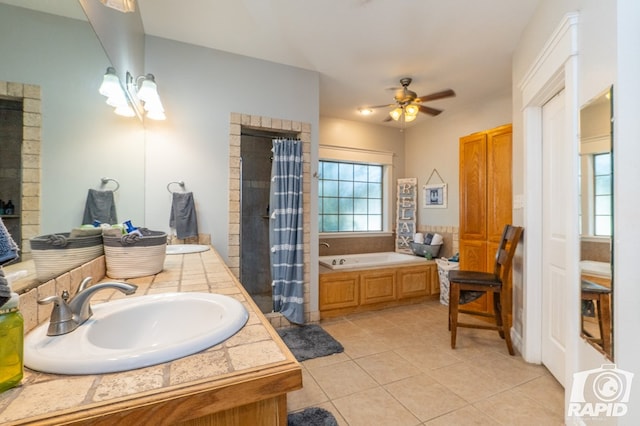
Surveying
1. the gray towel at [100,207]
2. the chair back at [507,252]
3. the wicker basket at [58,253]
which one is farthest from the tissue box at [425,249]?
the wicker basket at [58,253]

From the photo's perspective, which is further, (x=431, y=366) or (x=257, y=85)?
(x=257, y=85)

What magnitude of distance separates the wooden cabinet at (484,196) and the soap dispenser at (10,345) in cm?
335

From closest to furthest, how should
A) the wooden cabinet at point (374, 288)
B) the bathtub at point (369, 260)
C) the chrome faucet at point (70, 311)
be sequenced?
the chrome faucet at point (70, 311) → the wooden cabinet at point (374, 288) → the bathtub at point (369, 260)

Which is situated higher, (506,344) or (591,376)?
(591,376)

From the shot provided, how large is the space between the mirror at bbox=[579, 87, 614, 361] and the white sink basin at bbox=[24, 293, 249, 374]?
59.5 inches

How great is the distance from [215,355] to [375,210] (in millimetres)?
4289

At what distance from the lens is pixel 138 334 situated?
90cm

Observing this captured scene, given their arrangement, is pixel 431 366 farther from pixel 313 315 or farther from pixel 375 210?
pixel 375 210

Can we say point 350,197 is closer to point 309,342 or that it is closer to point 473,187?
point 473,187

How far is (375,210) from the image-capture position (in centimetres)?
472

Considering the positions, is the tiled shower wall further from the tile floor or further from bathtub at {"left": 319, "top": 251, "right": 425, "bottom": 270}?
the tile floor

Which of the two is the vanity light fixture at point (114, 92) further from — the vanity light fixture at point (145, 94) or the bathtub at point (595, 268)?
the bathtub at point (595, 268)

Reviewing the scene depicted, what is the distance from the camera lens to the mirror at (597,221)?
1.17m

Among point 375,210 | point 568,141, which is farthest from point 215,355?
point 375,210
